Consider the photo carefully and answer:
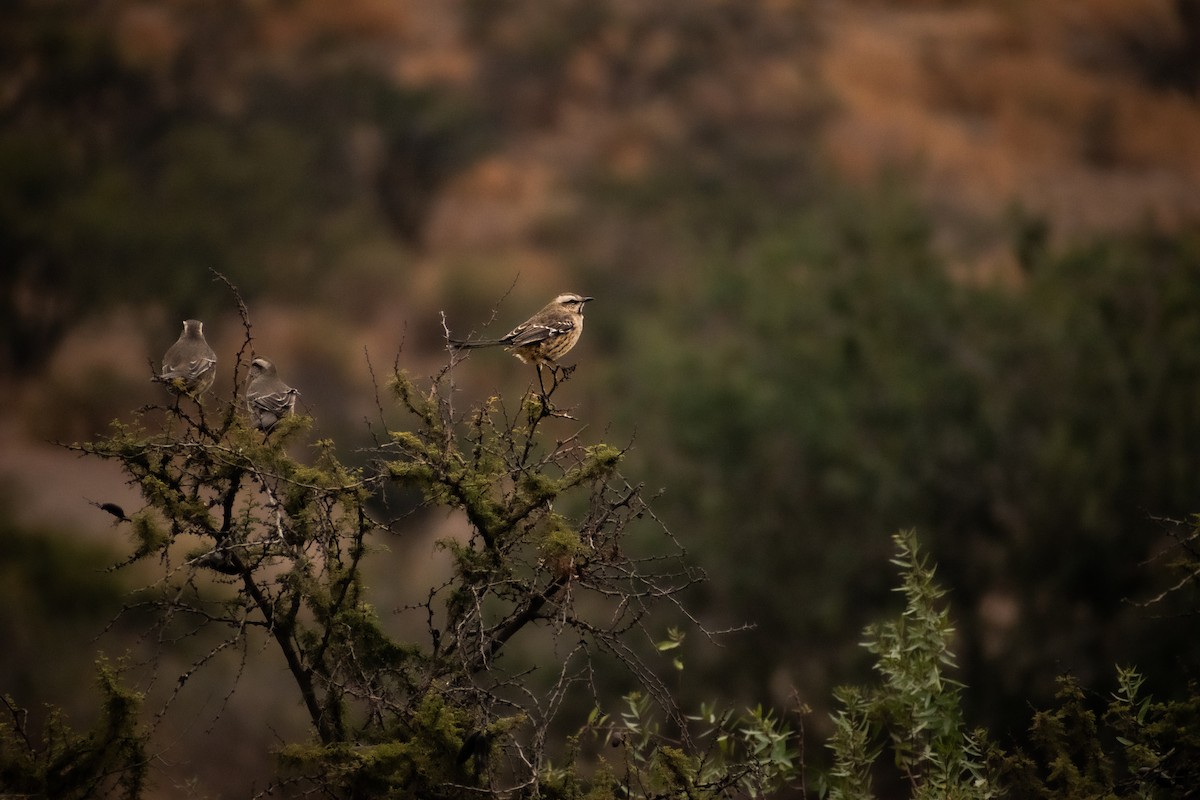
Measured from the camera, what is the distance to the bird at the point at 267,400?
289 inches

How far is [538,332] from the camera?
9.55 metres

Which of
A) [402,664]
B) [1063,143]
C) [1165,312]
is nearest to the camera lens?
[402,664]

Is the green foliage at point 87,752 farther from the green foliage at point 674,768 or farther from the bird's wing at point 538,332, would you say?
the bird's wing at point 538,332

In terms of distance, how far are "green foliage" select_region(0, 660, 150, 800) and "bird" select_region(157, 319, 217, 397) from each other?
151 centimetres

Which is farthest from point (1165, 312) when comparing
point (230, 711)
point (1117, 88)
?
point (1117, 88)

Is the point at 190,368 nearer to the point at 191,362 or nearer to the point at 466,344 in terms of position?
the point at 191,362

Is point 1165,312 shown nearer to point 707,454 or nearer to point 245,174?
point 707,454

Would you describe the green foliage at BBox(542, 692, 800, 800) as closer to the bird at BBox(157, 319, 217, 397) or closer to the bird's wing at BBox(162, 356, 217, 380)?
the bird at BBox(157, 319, 217, 397)

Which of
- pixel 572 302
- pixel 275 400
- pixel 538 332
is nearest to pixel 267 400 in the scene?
pixel 275 400

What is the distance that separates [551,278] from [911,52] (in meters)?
23.4

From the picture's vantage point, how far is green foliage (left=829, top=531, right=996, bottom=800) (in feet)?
23.1

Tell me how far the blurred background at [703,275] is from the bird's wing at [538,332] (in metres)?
1.90

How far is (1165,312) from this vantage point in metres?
24.4

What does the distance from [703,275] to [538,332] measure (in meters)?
22.6
